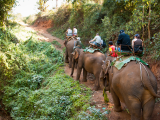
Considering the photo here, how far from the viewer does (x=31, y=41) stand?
15.6m

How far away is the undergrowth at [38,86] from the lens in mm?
6074

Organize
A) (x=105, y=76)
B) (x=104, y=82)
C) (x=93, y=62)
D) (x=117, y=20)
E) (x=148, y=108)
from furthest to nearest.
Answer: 1. (x=117, y=20)
2. (x=93, y=62)
3. (x=104, y=82)
4. (x=105, y=76)
5. (x=148, y=108)

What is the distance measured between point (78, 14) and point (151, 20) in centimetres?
1330

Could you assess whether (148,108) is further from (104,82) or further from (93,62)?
(93,62)

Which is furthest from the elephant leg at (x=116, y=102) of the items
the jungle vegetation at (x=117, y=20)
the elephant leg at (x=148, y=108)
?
the jungle vegetation at (x=117, y=20)

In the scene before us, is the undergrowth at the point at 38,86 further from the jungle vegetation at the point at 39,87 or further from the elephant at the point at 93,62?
the elephant at the point at 93,62

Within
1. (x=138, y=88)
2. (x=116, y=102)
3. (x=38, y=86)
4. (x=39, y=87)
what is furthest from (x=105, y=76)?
(x=38, y=86)

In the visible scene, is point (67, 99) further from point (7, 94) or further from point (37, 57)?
point (37, 57)

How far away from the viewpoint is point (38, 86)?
33.0ft

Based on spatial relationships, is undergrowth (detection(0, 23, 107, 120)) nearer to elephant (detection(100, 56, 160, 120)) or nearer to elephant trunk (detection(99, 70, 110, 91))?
elephant trunk (detection(99, 70, 110, 91))

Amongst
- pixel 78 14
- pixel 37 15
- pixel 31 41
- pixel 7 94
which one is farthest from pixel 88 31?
pixel 37 15

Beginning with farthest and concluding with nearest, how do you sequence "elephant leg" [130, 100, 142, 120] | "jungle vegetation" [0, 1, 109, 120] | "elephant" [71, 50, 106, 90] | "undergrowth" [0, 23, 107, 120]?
"elephant" [71, 50, 106, 90] < "undergrowth" [0, 23, 107, 120] < "jungle vegetation" [0, 1, 109, 120] < "elephant leg" [130, 100, 142, 120]

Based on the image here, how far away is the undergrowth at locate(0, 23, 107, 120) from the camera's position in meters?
6.07

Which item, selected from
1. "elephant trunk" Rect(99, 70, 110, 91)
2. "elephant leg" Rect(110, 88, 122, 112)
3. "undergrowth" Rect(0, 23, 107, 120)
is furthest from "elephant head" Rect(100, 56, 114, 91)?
"undergrowth" Rect(0, 23, 107, 120)
